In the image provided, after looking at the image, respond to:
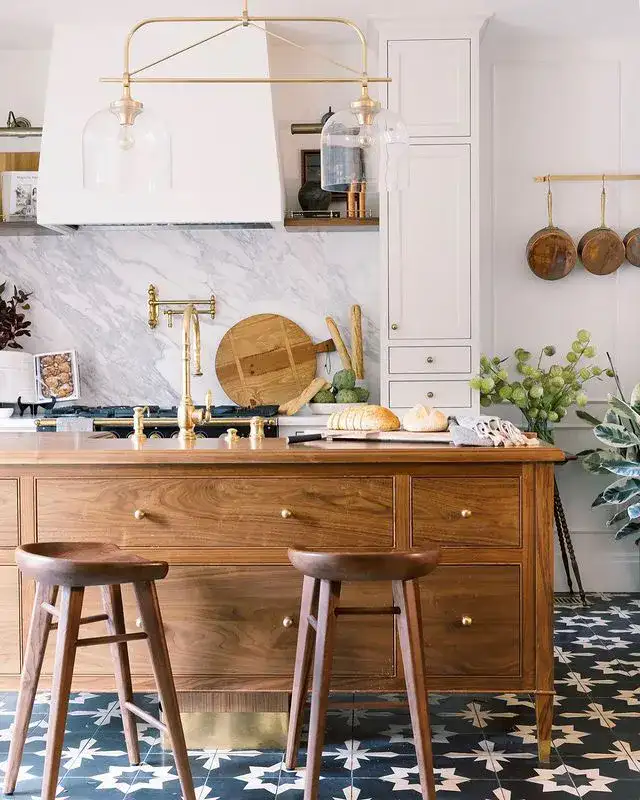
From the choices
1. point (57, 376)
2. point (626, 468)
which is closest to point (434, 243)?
point (626, 468)

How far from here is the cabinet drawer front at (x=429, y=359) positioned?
15.7 feet

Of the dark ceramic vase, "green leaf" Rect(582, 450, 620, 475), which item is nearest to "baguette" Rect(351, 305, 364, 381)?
the dark ceramic vase

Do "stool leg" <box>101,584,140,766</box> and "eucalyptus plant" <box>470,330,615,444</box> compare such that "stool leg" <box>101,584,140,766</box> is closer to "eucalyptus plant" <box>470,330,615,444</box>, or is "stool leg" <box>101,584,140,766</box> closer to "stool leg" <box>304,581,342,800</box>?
"stool leg" <box>304,581,342,800</box>

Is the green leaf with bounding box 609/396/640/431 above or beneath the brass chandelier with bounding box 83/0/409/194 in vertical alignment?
beneath

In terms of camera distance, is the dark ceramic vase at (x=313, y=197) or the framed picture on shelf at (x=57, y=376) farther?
the framed picture on shelf at (x=57, y=376)

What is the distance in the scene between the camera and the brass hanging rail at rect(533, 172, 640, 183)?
202 inches

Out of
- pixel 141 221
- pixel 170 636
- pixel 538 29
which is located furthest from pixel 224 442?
pixel 538 29

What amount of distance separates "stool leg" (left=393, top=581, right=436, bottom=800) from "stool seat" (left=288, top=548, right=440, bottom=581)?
0.28 feet

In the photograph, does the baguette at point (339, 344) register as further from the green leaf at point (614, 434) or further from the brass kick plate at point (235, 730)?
the brass kick plate at point (235, 730)

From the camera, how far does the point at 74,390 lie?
5266 millimetres

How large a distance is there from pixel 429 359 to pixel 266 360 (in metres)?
1.01

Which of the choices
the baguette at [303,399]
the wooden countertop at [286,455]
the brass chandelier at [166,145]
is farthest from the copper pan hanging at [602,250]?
the brass chandelier at [166,145]

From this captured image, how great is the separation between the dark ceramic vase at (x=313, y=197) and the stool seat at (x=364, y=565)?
314cm

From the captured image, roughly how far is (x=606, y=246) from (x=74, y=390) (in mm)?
3056
